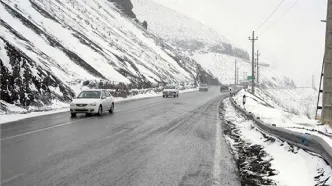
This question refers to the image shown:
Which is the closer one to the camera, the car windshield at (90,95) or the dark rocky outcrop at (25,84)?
the car windshield at (90,95)

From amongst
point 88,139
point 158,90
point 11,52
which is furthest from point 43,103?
point 158,90

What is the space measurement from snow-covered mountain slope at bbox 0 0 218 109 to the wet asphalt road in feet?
42.8

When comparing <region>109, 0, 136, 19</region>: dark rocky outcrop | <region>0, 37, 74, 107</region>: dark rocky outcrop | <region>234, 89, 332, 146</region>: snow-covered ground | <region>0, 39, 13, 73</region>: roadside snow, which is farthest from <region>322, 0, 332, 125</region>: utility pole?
<region>109, 0, 136, 19</region>: dark rocky outcrop

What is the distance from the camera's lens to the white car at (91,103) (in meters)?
20.6

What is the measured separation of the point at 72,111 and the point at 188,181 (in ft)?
48.3

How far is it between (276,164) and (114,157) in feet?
11.4

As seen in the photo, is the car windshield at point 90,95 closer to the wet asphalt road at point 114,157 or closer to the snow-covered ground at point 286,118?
Answer: the wet asphalt road at point 114,157

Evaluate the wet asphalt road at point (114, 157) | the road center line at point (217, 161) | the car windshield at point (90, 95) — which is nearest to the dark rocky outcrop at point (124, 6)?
the car windshield at point (90, 95)

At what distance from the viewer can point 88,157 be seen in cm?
878

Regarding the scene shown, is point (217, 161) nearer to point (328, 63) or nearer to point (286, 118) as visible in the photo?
point (328, 63)

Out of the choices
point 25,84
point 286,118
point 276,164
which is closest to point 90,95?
point 25,84

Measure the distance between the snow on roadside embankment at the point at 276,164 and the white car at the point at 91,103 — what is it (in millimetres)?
10594

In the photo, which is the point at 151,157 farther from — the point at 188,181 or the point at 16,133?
the point at 16,133

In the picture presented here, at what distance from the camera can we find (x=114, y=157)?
885cm
